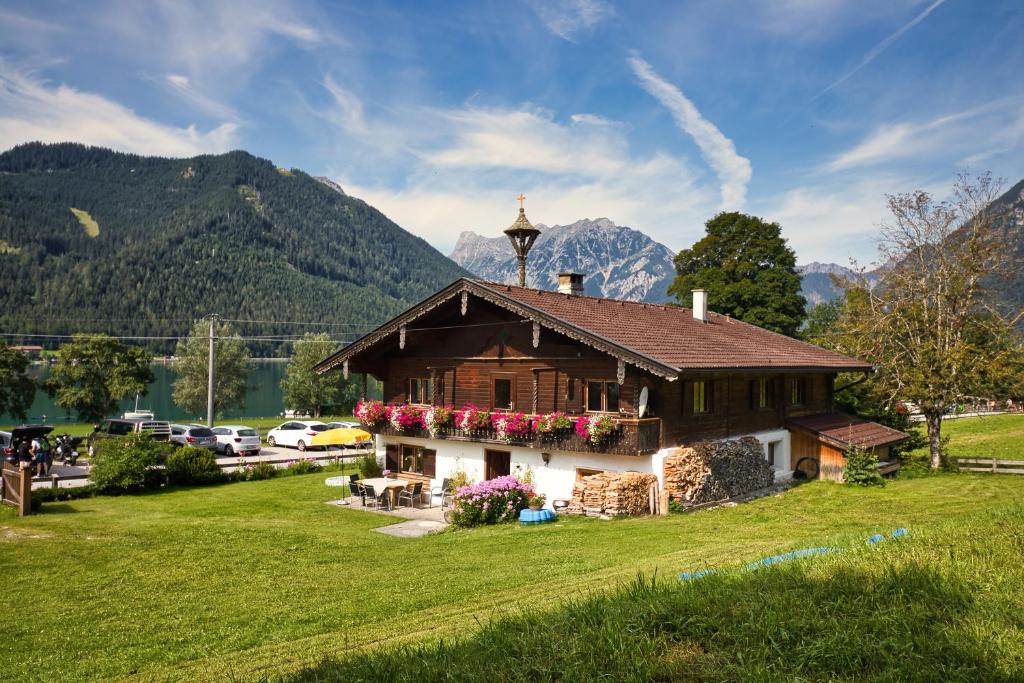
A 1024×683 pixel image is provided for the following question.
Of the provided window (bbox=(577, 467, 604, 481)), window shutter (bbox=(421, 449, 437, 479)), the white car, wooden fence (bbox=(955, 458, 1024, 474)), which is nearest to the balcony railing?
window (bbox=(577, 467, 604, 481))

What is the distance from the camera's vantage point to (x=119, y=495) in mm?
24938

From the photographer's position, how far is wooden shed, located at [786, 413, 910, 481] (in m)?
25.3

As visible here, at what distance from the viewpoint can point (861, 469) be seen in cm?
2436

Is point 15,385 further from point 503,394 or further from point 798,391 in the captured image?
point 798,391

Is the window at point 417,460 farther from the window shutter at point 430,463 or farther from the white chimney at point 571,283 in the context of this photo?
the white chimney at point 571,283

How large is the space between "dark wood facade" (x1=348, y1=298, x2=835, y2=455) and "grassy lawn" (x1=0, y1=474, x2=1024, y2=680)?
120 inches

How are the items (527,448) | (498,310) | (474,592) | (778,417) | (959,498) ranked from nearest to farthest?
(474,592) < (959,498) < (527,448) < (498,310) < (778,417)

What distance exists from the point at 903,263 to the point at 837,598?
1052 inches

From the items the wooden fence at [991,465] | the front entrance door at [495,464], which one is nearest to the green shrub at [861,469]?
the wooden fence at [991,465]

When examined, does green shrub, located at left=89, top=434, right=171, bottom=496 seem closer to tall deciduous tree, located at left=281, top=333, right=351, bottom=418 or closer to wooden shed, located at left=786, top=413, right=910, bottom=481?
wooden shed, located at left=786, top=413, right=910, bottom=481

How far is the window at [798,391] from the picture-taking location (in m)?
28.0

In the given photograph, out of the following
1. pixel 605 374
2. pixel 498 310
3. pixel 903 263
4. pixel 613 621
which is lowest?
pixel 613 621

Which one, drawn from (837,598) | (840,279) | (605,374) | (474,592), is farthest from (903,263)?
(837,598)

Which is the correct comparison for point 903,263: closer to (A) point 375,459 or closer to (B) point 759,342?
(B) point 759,342
